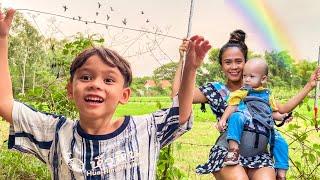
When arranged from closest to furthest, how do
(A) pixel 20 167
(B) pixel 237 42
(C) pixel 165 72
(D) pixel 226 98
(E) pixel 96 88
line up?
(E) pixel 96 88, (D) pixel 226 98, (B) pixel 237 42, (C) pixel 165 72, (A) pixel 20 167

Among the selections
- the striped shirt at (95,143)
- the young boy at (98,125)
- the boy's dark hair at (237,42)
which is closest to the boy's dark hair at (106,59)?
the young boy at (98,125)

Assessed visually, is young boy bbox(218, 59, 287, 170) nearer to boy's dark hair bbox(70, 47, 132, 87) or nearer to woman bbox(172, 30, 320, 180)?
woman bbox(172, 30, 320, 180)

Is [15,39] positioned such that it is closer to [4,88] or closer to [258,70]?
[258,70]

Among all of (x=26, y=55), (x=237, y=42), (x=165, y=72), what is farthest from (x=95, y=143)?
(x=26, y=55)

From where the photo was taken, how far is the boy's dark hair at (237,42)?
3.52m

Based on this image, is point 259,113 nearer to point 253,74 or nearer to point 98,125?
point 253,74

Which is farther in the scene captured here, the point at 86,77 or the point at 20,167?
the point at 20,167

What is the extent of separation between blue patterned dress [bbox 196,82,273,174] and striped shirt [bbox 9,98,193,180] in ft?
3.87

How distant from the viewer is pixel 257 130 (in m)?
3.24

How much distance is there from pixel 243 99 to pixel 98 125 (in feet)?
4.66

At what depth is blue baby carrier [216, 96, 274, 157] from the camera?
3225 mm

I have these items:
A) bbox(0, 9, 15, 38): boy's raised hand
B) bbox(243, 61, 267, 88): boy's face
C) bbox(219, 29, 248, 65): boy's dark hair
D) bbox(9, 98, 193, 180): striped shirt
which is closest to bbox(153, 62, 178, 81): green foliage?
bbox(219, 29, 248, 65): boy's dark hair

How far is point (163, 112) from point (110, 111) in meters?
0.22

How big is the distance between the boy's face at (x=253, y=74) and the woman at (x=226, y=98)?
15 centimetres
